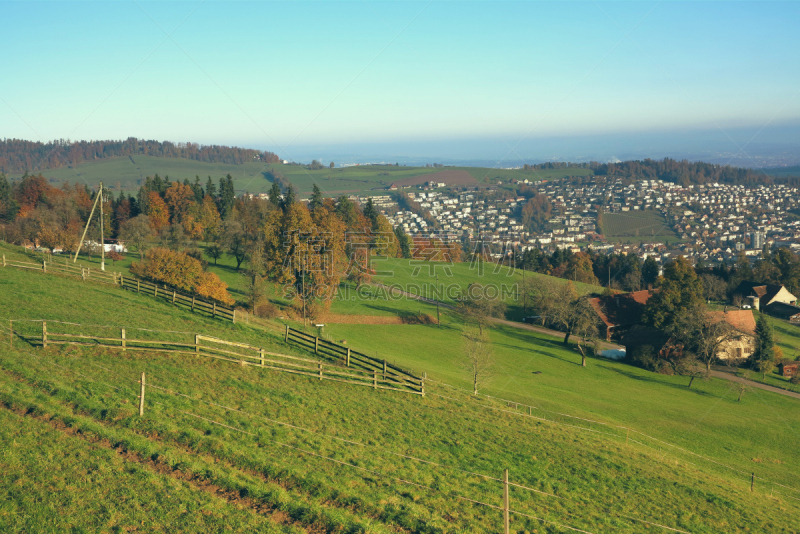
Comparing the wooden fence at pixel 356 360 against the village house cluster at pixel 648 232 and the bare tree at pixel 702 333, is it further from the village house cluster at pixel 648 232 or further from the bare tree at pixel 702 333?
the village house cluster at pixel 648 232

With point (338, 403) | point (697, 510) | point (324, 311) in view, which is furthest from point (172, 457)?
point (324, 311)

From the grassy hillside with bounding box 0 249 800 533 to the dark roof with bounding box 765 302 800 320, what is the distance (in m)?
62.3

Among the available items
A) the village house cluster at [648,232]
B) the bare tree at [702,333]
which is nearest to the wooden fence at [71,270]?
the bare tree at [702,333]

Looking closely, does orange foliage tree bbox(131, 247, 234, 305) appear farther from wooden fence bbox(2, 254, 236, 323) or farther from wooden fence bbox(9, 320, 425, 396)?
wooden fence bbox(9, 320, 425, 396)

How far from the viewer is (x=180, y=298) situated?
29.1m

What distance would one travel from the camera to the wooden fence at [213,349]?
60.4 ft

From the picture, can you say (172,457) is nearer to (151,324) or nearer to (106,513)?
(106,513)

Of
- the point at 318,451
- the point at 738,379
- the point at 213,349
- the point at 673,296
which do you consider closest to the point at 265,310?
the point at 213,349

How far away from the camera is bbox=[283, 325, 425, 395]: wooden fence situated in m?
22.1

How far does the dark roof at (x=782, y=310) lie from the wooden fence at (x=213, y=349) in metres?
81.6

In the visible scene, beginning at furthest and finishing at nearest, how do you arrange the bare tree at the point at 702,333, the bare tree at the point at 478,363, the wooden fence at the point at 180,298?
the bare tree at the point at 702,333 → the bare tree at the point at 478,363 → the wooden fence at the point at 180,298

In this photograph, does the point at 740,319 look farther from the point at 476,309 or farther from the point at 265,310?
the point at 265,310

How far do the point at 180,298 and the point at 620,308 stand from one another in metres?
53.1

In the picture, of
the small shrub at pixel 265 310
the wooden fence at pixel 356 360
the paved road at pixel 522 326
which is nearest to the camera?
the wooden fence at pixel 356 360
